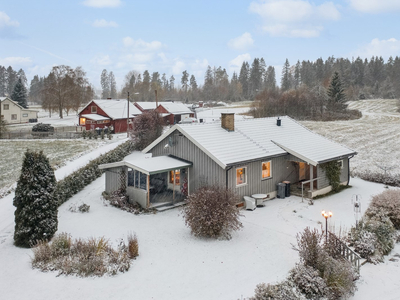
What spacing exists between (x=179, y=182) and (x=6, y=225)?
8.73 m

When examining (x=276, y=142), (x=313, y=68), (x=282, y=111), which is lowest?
(x=276, y=142)

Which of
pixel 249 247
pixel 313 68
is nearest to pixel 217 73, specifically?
pixel 313 68

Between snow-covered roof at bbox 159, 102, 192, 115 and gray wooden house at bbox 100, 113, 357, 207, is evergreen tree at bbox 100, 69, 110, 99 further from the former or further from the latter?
gray wooden house at bbox 100, 113, 357, 207

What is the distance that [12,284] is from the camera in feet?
32.2

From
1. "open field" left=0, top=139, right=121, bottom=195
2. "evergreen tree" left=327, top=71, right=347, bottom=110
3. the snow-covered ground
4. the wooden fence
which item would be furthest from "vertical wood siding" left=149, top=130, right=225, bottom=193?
"evergreen tree" left=327, top=71, right=347, bottom=110

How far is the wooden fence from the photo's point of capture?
11.3m

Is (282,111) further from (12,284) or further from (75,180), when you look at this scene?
(12,284)

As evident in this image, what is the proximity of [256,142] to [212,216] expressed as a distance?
819 cm

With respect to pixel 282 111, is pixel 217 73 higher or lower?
higher

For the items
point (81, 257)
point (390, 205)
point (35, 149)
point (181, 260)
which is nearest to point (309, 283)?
point (181, 260)

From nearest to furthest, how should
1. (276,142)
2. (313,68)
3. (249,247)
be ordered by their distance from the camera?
(249,247), (276,142), (313,68)

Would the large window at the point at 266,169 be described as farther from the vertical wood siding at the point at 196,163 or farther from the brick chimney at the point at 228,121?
the vertical wood siding at the point at 196,163

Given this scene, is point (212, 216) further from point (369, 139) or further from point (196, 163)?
point (369, 139)

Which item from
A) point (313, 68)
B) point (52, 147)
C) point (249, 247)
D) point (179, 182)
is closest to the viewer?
point (249, 247)
